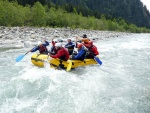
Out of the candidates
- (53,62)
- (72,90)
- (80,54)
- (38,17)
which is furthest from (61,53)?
(38,17)

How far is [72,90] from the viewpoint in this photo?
27.1 ft

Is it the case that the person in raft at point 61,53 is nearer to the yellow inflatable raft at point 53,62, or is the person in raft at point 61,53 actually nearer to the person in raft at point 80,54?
the yellow inflatable raft at point 53,62

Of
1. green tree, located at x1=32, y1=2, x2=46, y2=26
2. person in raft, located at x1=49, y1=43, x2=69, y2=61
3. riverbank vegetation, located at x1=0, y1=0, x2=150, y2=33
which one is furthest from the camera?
green tree, located at x1=32, y1=2, x2=46, y2=26

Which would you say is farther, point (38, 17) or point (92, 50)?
point (38, 17)


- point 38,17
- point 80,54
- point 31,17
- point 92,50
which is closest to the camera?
point 80,54

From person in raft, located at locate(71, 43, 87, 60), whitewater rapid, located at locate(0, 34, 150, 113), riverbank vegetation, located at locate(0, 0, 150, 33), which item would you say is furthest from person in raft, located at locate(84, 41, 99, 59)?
riverbank vegetation, located at locate(0, 0, 150, 33)

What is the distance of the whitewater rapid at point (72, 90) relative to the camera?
6.90m

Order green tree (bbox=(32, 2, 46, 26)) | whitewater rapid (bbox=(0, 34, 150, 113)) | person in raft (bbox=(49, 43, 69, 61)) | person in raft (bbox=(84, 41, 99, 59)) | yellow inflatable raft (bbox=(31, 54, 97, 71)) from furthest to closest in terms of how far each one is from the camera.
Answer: green tree (bbox=(32, 2, 46, 26)) → person in raft (bbox=(84, 41, 99, 59)) → yellow inflatable raft (bbox=(31, 54, 97, 71)) → person in raft (bbox=(49, 43, 69, 61)) → whitewater rapid (bbox=(0, 34, 150, 113))

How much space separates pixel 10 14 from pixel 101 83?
24.8 metres

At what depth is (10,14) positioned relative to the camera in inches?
1226

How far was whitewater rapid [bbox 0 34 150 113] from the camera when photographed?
6.90 meters

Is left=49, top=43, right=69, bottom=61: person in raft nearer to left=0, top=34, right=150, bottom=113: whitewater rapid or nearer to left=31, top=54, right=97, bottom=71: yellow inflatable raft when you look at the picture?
left=31, top=54, right=97, bottom=71: yellow inflatable raft

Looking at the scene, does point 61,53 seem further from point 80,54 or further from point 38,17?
point 38,17

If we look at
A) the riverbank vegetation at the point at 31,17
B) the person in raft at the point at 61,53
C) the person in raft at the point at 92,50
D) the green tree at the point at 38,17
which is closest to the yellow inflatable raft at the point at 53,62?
the person in raft at the point at 61,53
